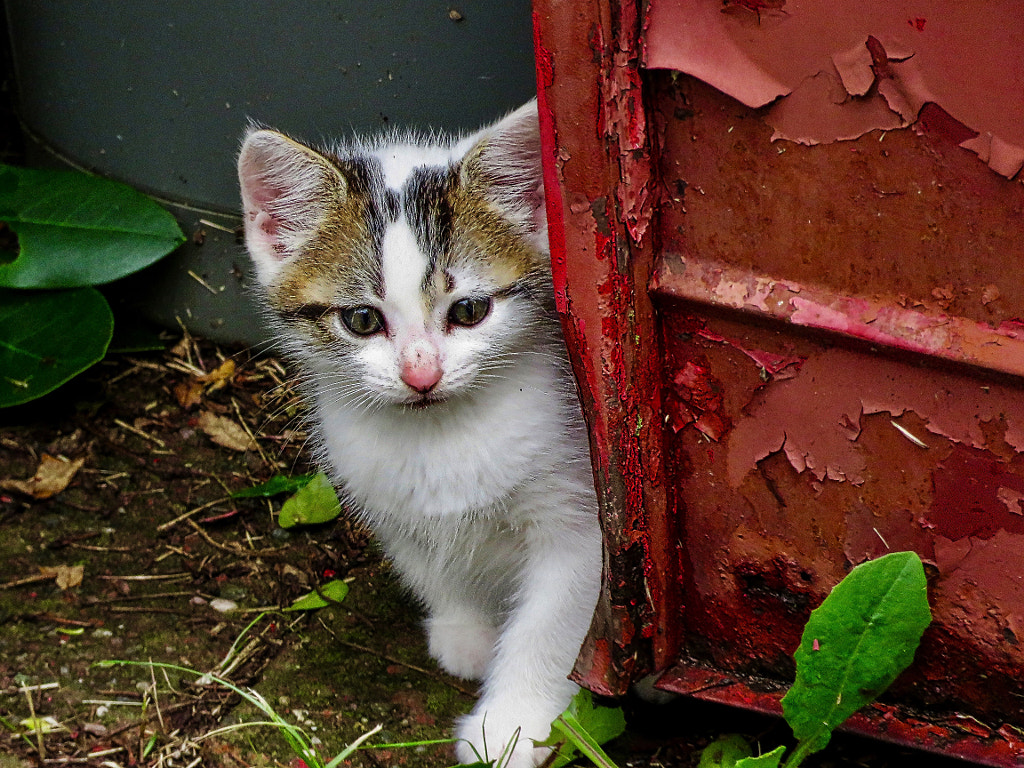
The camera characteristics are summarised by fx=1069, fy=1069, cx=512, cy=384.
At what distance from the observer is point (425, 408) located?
6.24 feet

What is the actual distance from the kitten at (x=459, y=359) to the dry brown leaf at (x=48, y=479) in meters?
1.06

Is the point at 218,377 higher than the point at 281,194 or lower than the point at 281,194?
lower

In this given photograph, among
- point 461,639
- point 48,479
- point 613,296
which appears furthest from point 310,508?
point 613,296

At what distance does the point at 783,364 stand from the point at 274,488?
1.55 meters

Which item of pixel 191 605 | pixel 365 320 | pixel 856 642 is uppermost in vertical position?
pixel 365 320

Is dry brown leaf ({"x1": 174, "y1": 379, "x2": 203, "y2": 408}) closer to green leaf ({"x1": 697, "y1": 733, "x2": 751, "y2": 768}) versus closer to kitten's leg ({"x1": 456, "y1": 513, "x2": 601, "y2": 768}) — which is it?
kitten's leg ({"x1": 456, "y1": 513, "x2": 601, "y2": 768})

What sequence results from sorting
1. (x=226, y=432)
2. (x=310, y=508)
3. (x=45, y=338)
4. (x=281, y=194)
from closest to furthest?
(x=281, y=194) → (x=310, y=508) → (x=45, y=338) → (x=226, y=432)

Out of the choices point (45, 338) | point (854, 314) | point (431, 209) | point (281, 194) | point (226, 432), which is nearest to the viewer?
point (854, 314)

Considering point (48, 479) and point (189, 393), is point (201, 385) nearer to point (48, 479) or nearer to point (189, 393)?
point (189, 393)

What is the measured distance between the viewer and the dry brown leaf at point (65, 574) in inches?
95.6

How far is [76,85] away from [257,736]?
69.6 inches

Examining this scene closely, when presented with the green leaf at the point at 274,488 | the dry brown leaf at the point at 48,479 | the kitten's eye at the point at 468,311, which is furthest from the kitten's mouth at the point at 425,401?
the dry brown leaf at the point at 48,479

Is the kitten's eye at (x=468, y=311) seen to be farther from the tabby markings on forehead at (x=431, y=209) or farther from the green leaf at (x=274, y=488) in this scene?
the green leaf at (x=274, y=488)

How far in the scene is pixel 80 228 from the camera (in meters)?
2.75
